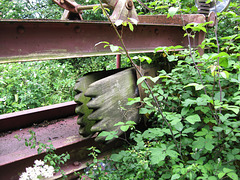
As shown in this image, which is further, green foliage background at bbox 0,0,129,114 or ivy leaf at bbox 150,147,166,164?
green foliage background at bbox 0,0,129,114

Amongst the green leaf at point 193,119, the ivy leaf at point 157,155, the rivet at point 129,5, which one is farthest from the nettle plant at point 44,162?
the rivet at point 129,5

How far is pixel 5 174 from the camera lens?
5.84 feet

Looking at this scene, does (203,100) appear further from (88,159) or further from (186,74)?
(88,159)

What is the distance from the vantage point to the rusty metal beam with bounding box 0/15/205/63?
4.94 feet

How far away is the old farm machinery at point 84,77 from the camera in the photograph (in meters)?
1.58

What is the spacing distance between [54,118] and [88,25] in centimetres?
166

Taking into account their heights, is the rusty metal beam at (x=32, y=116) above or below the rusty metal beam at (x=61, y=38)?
below

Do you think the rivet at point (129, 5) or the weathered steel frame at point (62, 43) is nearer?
the weathered steel frame at point (62, 43)

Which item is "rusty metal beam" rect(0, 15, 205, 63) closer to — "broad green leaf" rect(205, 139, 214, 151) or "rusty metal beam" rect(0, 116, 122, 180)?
"rusty metal beam" rect(0, 116, 122, 180)

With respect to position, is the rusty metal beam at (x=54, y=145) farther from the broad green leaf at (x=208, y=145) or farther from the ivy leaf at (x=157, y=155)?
the broad green leaf at (x=208, y=145)

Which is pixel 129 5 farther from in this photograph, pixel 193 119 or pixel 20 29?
pixel 193 119

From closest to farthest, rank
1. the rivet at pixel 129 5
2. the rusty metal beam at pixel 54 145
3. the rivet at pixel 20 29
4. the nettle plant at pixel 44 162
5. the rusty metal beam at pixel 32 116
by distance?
the nettle plant at pixel 44 162, the rivet at pixel 20 29, the rusty metal beam at pixel 54 145, the rivet at pixel 129 5, the rusty metal beam at pixel 32 116

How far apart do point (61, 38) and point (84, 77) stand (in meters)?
0.60

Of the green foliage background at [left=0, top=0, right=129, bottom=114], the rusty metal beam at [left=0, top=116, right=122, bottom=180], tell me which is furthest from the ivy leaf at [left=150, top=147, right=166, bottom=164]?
the green foliage background at [left=0, top=0, right=129, bottom=114]
